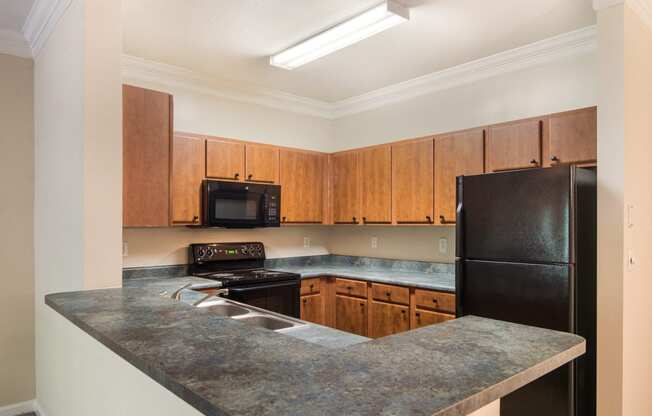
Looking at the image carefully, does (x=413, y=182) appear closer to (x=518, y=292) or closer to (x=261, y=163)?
(x=261, y=163)

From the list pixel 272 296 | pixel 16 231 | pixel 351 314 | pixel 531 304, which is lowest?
pixel 351 314

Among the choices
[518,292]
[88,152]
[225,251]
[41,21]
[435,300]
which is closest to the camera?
[88,152]

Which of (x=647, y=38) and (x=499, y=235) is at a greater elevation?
(x=647, y=38)

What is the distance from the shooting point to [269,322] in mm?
2170

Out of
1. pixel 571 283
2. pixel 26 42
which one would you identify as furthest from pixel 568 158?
pixel 26 42

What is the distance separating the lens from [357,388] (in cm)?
75

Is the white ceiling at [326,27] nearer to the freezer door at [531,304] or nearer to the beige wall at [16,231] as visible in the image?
the beige wall at [16,231]

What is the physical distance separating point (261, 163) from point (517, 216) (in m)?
2.44

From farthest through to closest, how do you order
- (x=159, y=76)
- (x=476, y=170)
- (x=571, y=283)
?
(x=159, y=76), (x=476, y=170), (x=571, y=283)

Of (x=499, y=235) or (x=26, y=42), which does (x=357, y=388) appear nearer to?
(x=499, y=235)

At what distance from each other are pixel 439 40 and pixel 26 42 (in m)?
3.00

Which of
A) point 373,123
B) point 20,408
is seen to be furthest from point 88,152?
point 373,123

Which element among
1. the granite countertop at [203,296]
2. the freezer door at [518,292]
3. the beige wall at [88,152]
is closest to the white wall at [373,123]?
the granite countertop at [203,296]

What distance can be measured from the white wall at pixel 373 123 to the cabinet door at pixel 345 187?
1.08 ft
